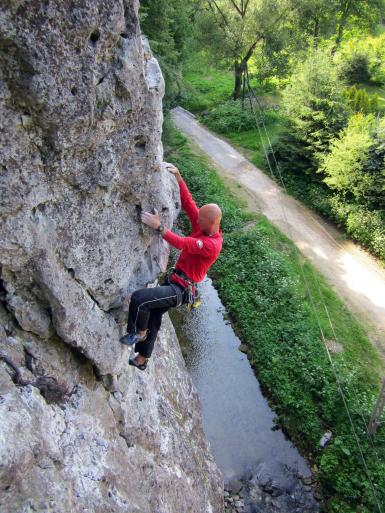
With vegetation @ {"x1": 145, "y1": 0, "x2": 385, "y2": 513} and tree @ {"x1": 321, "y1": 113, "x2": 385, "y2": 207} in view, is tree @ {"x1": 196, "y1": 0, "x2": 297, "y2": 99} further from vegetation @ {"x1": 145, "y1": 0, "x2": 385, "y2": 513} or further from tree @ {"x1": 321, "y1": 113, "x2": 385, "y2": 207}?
tree @ {"x1": 321, "y1": 113, "x2": 385, "y2": 207}

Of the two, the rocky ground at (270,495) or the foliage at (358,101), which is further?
the foliage at (358,101)

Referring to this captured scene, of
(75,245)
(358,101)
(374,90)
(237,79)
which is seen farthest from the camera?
(374,90)

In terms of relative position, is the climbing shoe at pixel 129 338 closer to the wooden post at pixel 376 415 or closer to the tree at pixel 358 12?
the wooden post at pixel 376 415

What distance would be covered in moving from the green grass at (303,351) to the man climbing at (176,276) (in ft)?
26.1

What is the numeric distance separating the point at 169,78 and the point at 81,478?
20508 mm

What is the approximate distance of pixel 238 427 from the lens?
47.9ft

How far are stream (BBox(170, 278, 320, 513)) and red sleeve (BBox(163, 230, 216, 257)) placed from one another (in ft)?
27.7

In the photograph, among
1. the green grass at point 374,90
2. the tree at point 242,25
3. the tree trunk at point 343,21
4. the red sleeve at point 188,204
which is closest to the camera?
the red sleeve at point 188,204

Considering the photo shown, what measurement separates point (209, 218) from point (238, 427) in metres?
9.68

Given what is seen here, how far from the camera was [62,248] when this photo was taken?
6133 millimetres

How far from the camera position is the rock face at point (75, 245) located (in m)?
4.96

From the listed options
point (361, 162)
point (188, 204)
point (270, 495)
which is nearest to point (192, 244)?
point (188, 204)

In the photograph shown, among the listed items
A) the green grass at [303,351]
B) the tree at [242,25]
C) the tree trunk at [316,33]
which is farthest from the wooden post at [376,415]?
the tree trunk at [316,33]

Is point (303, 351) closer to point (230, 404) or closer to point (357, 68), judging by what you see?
point (230, 404)
